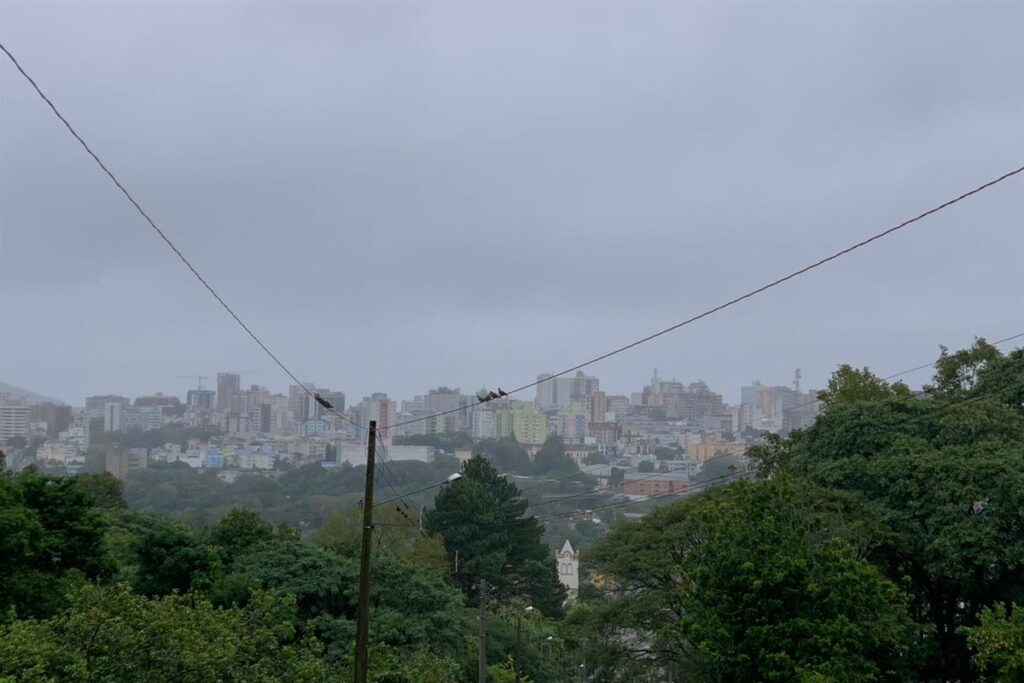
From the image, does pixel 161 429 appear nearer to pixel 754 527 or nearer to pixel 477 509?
pixel 477 509

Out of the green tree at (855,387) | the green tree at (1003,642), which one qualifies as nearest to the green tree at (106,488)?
the green tree at (855,387)

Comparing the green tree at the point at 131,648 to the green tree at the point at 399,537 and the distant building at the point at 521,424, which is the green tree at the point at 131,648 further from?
the distant building at the point at 521,424

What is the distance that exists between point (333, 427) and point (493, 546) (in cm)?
12458

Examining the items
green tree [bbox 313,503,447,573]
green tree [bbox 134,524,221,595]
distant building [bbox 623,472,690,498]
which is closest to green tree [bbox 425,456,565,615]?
green tree [bbox 313,503,447,573]

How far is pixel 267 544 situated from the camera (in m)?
26.7

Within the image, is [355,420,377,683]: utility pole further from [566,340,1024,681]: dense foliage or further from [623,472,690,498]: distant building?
[623,472,690,498]: distant building

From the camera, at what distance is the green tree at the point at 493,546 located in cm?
4931

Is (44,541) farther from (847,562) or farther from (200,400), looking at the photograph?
(200,400)

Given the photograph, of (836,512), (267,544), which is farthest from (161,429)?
(836,512)

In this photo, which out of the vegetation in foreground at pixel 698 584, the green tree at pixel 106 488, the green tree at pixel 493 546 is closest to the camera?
the vegetation in foreground at pixel 698 584

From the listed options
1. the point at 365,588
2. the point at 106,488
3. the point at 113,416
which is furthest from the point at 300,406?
the point at 365,588

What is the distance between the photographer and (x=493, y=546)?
5094 centimetres

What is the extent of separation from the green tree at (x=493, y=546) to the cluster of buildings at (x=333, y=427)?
70643 millimetres

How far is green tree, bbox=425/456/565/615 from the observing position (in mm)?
49312
